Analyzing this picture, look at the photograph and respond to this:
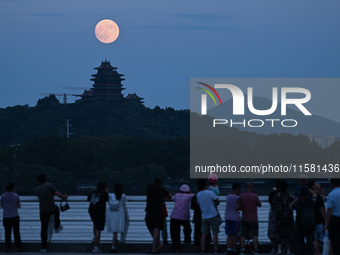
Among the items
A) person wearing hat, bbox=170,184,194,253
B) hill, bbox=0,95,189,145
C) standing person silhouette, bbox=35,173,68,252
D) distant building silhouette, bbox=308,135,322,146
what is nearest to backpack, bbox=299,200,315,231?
person wearing hat, bbox=170,184,194,253

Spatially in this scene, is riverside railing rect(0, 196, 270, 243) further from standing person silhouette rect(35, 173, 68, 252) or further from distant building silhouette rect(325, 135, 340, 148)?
distant building silhouette rect(325, 135, 340, 148)

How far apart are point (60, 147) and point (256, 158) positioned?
33.0 meters

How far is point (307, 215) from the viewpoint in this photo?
12352 mm

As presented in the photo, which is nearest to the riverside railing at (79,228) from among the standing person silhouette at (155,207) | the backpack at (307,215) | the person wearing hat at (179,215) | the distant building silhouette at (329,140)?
the standing person silhouette at (155,207)

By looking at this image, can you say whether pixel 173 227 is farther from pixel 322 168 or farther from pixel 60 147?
pixel 322 168

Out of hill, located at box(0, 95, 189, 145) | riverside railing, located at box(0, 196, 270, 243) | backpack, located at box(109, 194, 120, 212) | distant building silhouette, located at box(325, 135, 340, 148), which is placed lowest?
riverside railing, located at box(0, 196, 270, 243)

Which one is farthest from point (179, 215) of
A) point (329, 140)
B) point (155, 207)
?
point (329, 140)

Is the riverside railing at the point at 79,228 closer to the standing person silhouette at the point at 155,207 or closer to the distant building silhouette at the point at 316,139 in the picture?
the standing person silhouette at the point at 155,207

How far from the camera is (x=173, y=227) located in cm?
1422

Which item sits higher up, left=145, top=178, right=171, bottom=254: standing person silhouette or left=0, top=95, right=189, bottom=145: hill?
left=0, top=95, right=189, bottom=145: hill

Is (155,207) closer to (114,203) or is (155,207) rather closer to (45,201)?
(114,203)

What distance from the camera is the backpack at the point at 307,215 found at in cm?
1235

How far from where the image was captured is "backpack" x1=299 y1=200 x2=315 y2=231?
12.4m

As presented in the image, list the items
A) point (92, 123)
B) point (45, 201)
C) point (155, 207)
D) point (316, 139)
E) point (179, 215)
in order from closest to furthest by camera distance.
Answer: point (45, 201) < point (155, 207) < point (179, 215) < point (316, 139) < point (92, 123)
